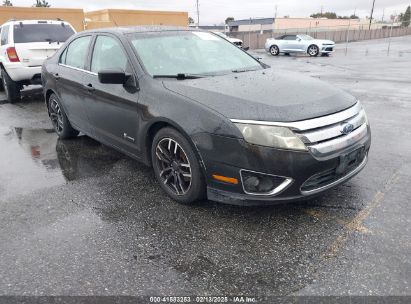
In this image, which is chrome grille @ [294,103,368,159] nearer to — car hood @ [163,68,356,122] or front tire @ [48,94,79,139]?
car hood @ [163,68,356,122]

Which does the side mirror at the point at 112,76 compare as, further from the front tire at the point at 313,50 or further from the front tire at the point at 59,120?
the front tire at the point at 313,50

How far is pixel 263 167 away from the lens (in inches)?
113

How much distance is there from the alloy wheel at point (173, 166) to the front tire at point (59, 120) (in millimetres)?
2459

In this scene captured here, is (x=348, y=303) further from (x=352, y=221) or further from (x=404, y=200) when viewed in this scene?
(x=404, y=200)

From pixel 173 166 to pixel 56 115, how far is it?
3127 millimetres

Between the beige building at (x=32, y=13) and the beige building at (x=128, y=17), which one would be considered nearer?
the beige building at (x=32, y=13)

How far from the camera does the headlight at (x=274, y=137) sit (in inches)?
111

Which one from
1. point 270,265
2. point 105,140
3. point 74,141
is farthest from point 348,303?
point 74,141

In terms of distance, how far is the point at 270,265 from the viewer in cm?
264

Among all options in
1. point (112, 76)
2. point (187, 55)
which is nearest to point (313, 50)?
point (187, 55)

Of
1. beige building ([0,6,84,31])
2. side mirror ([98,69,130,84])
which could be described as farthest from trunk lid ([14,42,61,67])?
beige building ([0,6,84,31])

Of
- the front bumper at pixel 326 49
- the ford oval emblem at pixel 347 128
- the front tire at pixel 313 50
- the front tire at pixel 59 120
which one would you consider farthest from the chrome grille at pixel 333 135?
the front tire at pixel 313 50

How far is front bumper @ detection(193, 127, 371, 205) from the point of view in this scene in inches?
112

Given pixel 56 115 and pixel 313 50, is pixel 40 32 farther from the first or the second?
pixel 313 50
